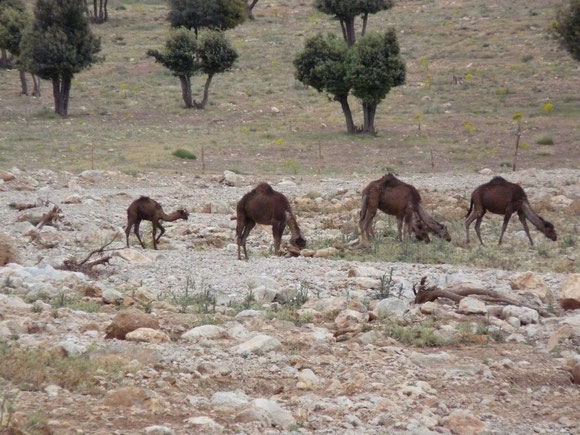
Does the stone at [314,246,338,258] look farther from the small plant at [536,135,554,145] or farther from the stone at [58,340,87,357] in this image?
the small plant at [536,135,554,145]

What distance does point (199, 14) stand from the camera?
67.9 meters

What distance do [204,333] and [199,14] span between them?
59.1 m

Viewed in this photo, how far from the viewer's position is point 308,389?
9.53 meters

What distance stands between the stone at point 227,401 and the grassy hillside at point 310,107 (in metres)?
27.6

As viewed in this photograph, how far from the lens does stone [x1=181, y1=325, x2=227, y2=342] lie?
10.9 meters

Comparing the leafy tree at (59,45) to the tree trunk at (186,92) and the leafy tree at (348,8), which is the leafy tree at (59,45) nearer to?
the tree trunk at (186,92)

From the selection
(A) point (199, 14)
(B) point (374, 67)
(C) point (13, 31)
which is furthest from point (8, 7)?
(B) point (374, 67)

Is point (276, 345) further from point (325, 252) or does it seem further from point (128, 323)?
point (325, 252)

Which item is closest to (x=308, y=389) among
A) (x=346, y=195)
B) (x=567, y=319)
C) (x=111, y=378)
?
(x=111, y=378)

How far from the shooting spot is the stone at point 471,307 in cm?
1244

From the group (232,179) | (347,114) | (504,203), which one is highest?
(504,203)

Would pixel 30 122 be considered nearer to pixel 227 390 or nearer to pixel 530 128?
pixel 530 128

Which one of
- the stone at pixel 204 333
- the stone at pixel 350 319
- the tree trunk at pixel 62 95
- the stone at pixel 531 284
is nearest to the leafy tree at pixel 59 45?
the tree trunk at pixel 62 95

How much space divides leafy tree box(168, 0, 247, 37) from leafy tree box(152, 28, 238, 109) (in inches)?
403
